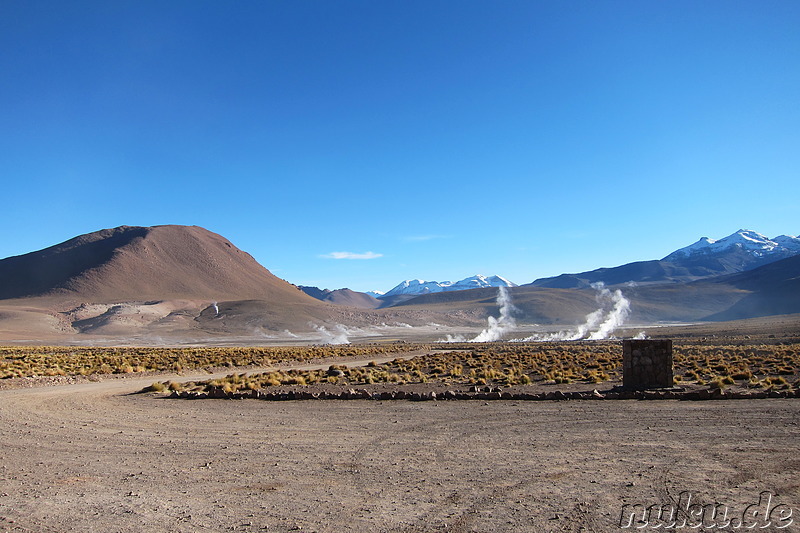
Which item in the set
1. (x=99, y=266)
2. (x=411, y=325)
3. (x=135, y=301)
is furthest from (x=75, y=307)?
(x=411, y=325)

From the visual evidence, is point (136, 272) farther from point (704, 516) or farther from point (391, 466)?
point (704, 516)

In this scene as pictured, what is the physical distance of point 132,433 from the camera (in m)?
12.8

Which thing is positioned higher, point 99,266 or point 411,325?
point 99,266

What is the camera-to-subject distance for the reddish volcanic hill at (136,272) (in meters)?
154

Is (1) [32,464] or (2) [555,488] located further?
(1) [32,464]

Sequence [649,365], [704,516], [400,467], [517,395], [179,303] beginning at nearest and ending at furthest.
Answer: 1. [704,516]
2. [400,467]
3. [517,395]
4. [649,365]
5. [179,303]

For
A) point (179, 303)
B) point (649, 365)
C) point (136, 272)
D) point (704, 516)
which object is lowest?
point (704, 516)

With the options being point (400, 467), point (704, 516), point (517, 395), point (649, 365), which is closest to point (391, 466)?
point (400, 467)

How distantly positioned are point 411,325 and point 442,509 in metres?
159

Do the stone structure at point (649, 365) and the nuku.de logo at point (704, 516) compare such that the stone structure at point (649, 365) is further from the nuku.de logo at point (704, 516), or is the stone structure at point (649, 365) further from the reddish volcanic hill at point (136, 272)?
the reddish volcanic hill at point (136, 272)

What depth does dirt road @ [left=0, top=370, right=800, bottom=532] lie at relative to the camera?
23.0ft

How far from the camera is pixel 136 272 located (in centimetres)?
16575

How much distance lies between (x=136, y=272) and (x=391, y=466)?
173 meters

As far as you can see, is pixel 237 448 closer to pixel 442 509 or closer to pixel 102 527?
pixel 102 527
